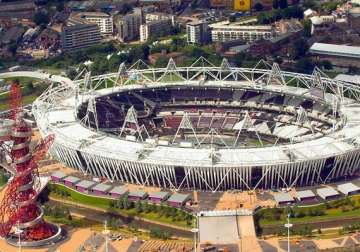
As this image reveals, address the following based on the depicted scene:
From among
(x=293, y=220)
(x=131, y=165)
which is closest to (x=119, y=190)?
(x=131, y=165)

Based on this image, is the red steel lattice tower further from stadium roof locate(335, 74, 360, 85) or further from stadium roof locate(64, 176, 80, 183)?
stadium roof locate(335, 74, 360, 85)

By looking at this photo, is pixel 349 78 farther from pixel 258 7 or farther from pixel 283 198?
pixel 258 7

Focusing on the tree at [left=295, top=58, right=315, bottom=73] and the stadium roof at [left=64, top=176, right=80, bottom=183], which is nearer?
the stadium roof at [left=64, top=176, right=80, bottom=183]

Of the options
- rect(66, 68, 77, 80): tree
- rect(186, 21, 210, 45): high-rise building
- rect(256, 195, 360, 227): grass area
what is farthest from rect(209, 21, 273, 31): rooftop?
rect(256, 195, 360, 227): grass area

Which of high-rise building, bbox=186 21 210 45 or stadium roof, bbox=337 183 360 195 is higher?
high-rise building, bbox=186 21 210 45

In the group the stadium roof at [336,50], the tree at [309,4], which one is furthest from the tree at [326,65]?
the tree at [309,4]

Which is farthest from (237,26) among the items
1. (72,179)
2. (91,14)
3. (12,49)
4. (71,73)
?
(72,179)
